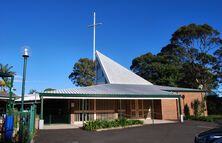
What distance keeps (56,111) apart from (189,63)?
2473cm

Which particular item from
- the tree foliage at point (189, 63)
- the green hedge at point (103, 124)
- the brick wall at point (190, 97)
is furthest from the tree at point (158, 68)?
the green hedge at point (103, 124)

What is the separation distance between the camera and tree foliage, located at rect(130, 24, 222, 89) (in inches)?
1500

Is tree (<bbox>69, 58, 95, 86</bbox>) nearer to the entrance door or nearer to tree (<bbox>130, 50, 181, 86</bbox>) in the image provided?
tree (<bbox>130, 50, 181, 86</bbox>)

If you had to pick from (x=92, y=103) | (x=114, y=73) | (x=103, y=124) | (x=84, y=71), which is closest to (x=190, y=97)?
(x=114, y=73)

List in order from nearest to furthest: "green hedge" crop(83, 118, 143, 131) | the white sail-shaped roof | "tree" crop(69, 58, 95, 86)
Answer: "green hedge" crop(83, 118, 143, 131) → the white sail-shaped roof → "tree" crop(69, 58, 95, 86)

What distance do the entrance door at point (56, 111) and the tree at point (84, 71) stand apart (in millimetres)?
28606

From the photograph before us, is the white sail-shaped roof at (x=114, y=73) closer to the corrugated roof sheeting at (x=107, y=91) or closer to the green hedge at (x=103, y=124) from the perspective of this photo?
the corrugated roof sheeting at (x=107, y=91)

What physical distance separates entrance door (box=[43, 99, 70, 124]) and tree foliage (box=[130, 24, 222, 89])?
21.4m

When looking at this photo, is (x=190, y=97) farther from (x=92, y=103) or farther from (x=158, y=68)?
(x=158, y=68)

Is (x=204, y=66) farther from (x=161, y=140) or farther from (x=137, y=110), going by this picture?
(x=161, y=140)

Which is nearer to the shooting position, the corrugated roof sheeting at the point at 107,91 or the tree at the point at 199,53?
the corrugated roof sheeting at the point at 107,91

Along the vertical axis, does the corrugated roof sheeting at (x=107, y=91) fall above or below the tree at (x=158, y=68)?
below

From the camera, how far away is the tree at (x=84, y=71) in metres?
52.8

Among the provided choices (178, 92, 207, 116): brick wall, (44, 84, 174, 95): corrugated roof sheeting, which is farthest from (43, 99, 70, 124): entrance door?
(178, 92, 207, 116): brick wall
